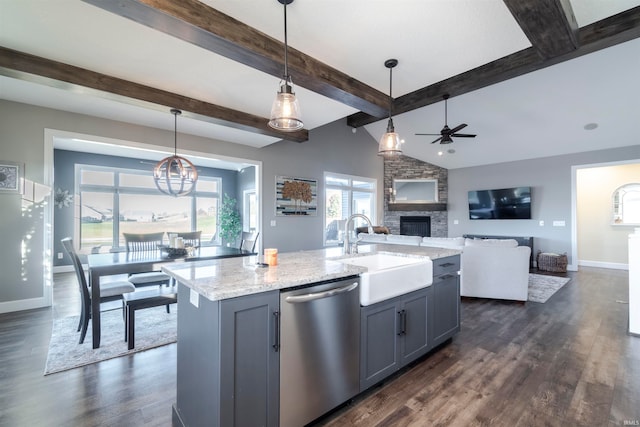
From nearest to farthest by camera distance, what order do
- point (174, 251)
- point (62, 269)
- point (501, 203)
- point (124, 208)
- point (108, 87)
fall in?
point (108, 87), point (174, 251), point (62, 269), point (124, 208), point (501, 203)

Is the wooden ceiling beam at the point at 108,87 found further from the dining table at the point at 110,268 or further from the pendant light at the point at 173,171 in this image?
the dining table at the point at 110,268

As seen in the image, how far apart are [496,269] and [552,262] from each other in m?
3.45

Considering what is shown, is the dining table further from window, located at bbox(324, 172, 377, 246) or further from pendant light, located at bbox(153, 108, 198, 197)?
window, located at bbox(324, 172, 377, 246)

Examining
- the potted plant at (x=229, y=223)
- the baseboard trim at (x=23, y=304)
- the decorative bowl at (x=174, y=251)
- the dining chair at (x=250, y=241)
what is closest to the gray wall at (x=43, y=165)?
the baseboard trim at (x=23, y=304)

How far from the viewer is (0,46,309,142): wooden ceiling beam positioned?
2730 mm

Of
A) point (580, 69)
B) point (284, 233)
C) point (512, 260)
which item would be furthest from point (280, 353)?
point (580, 69)

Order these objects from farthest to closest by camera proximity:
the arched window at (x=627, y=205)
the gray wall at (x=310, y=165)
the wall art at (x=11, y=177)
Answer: the arched window at (x=627, y=205) < the gray wall at (x=310, y=165) < the wall art at (x=11, y=177)

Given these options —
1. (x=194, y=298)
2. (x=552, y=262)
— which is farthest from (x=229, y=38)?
(x=552, y=262)

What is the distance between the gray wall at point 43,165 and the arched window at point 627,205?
708 centimetres

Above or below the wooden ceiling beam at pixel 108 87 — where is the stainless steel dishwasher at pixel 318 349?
below

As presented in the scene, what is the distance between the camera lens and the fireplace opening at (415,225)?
8.64 metres

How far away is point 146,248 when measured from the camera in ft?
13.5

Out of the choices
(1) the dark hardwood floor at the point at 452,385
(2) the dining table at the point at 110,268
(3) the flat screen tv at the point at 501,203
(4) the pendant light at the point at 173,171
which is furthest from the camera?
(3) the flat screen tv at the point at 501,203

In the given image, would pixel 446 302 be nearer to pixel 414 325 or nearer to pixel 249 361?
pixel 414 325
